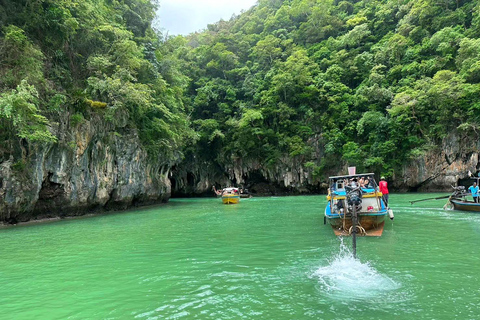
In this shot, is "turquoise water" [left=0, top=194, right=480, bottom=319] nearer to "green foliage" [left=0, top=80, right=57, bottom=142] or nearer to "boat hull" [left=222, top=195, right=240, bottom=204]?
"green foliage" [left=0, top=80, right=57, bottom=142]

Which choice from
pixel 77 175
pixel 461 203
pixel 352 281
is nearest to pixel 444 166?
pixel 461 203

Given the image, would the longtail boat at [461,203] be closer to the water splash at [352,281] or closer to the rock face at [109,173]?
the water splash at [352,281]

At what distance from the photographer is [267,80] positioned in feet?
122

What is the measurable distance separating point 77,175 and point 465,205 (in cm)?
1982

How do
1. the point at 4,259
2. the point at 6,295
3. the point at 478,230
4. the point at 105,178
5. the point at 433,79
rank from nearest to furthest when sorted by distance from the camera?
the point at 6,295 < the point at 4,259 < the point at 478,230 < the point at 105,178 < the point at 433,79

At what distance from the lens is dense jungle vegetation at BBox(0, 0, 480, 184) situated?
51.1 ft

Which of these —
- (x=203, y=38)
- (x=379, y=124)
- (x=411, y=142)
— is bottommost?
(x=411, y=142)

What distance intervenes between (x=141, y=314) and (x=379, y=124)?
28796 millimetres

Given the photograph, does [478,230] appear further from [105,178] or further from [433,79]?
[433,79]

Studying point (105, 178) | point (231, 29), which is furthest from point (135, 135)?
point (231, 29)

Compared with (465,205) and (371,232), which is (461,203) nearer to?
(465,205)

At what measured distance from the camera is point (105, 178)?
A: 19.1 m

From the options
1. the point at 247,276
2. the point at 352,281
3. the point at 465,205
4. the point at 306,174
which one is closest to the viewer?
the point at 352,281

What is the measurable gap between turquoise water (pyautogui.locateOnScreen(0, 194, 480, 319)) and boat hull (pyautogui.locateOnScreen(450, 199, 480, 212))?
3.98 m
